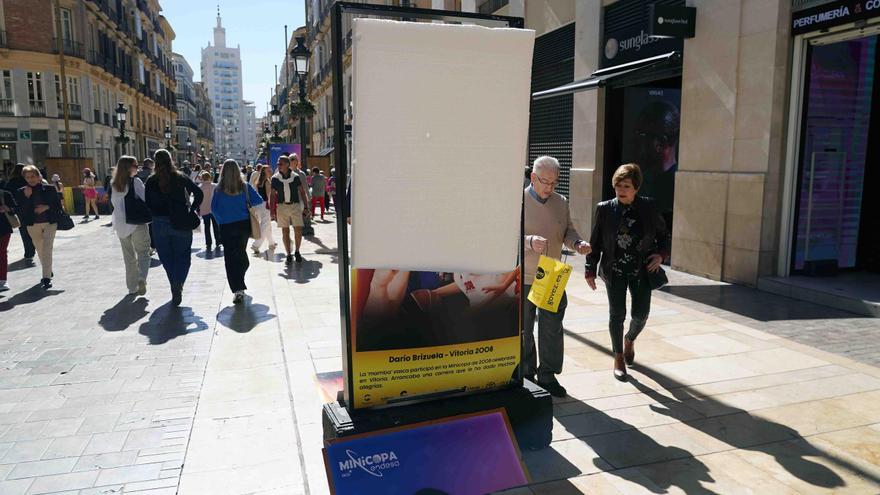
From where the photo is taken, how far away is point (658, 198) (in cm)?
1135

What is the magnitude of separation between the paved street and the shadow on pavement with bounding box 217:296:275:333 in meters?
0.03

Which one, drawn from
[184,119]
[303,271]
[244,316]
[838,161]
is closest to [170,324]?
[244,316]

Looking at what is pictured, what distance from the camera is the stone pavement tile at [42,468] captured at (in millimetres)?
3473

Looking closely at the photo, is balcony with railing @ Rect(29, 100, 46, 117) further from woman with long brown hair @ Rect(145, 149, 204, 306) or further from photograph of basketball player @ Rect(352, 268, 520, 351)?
photograph of basketball player @ Rect(352, 268, 520, 351)

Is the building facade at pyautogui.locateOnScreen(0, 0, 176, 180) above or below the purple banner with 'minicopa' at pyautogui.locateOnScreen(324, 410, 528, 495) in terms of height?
above

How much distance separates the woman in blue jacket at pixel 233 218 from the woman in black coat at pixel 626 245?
182 inches

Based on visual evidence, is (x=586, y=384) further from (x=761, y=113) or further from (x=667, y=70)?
(x=667, y=70)

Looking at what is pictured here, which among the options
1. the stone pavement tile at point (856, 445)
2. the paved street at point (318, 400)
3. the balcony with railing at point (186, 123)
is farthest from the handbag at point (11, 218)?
the balcony with railing at point (186, 123)

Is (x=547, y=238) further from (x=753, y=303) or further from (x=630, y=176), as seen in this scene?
(x=753, y=303)

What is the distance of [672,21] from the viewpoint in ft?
29.7

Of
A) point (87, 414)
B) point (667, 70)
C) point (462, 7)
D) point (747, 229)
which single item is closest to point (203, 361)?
point (87, 414)

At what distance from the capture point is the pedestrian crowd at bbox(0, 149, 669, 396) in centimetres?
438

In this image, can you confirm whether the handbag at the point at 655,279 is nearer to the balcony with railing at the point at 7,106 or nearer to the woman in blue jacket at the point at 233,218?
the woman in blue jacket at the point at 233,218

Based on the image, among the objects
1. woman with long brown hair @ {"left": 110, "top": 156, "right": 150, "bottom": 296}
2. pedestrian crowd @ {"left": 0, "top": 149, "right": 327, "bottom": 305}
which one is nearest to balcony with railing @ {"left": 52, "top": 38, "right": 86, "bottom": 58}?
pedestrian crowd @ {"left": 0, "top": 149, "right": 327, "bottom": 305}
